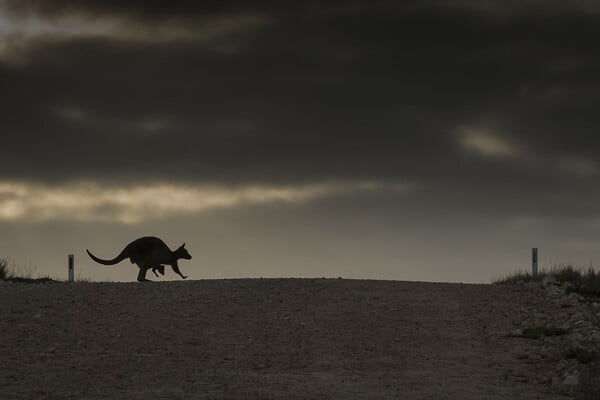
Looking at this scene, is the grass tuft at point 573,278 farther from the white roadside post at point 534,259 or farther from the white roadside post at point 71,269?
the white roadside post at point 71,269

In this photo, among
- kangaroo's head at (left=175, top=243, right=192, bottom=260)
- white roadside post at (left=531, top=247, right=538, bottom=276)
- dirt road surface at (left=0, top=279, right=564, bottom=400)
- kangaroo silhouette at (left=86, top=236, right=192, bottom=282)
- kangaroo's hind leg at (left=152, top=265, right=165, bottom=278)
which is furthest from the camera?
kangaroo's head at (left=175, top=243, right=192, bottom=260)

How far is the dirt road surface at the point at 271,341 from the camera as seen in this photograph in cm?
1289

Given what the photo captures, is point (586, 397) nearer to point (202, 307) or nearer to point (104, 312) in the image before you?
point (202, 307)

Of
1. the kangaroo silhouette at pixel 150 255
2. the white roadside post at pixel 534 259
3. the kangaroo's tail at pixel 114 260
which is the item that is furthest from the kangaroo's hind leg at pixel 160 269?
the white roadside post at pixel 534 259

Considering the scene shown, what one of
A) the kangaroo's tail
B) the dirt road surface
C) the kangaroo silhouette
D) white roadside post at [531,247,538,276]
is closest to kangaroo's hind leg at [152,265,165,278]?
the kangaroo silhouette

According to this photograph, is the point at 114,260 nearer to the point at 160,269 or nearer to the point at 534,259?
the point at 160,269

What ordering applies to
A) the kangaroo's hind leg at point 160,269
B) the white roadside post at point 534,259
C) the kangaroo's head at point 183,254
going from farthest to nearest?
1. the kangaroo's head at point 183,254
2. the kangaroo's hind leg at point 160,269
3. the white roadside post at point 534,259

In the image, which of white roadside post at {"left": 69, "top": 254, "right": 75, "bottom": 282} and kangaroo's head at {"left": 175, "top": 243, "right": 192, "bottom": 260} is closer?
white roadside post at {"left": 69, "top": 254, "right": 75, "bottom": 282}

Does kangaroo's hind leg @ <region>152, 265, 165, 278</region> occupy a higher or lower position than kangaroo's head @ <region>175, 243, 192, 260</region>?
lower

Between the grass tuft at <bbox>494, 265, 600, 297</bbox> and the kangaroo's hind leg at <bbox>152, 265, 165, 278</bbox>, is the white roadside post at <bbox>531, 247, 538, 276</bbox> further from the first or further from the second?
the kangaroo's hind leg at <bbox>152, 265, 165, 278</bbox>

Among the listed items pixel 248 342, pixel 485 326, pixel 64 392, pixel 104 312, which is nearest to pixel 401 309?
pixel 485 326

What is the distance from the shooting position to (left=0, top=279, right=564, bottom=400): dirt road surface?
42.3 ft

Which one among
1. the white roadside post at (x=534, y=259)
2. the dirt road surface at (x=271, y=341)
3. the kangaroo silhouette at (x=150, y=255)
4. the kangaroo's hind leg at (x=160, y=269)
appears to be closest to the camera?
the dirt road surface at (x=271, y=341)

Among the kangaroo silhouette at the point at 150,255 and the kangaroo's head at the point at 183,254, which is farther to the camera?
the kangaroo's head at the point at 183,254
